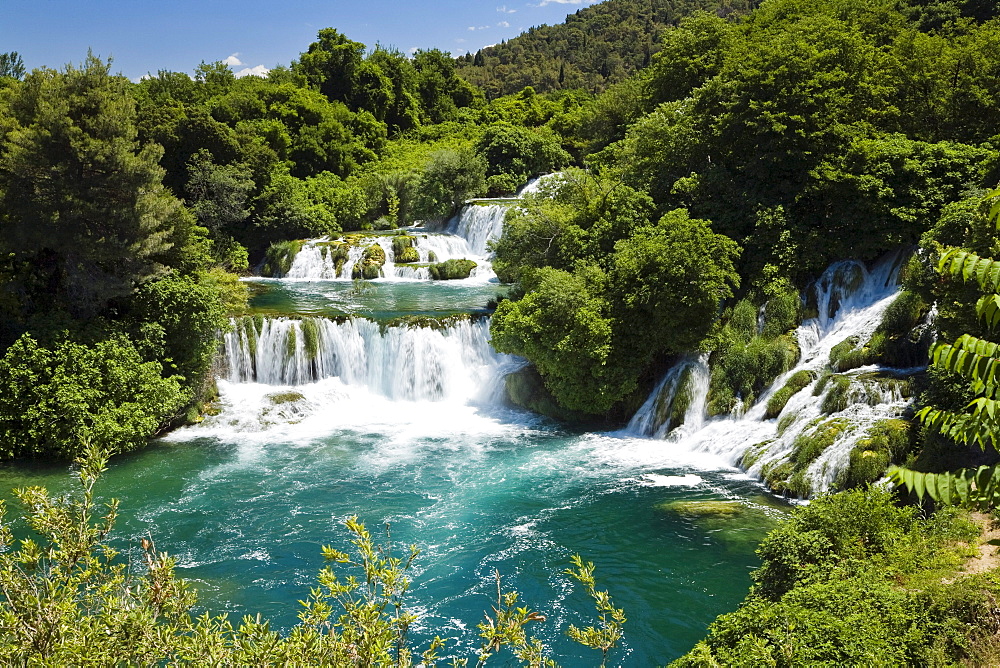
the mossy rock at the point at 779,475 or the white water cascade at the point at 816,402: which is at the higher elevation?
the white water cascade at the point at 816,402

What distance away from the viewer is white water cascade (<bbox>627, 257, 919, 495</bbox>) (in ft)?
47.4

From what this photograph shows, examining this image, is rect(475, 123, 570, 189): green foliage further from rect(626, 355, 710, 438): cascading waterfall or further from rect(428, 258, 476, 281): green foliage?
rect(626, 355, 710, 438): cascading waterfall

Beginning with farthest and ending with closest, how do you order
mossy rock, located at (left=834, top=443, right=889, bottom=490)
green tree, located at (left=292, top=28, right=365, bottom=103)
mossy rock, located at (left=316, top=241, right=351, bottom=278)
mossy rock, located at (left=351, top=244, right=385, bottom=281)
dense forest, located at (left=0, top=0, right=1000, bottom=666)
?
green tree, located at (left=292, top=28, right=365, bottom=103), mossy rock, located at (left=316, top=241, right=351, bottom=278), mossy rock, located at (left=351, top=244, right=385, bottom=281), mossy rock, located at (left=834, top=443, right=889, bottom=490), dense forest, located at (left=0, top=0, right=1000, bottom=666)

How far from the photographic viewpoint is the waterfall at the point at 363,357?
→ 2216 centimetres

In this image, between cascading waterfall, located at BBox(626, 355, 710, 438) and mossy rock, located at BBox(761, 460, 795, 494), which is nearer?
mossy rock, located at BBox(761, 460, 795, 494)

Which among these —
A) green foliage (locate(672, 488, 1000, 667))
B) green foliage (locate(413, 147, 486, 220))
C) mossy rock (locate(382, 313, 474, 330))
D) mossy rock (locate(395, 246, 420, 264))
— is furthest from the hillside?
green foliage (locate(672, 488, 1000, 667))

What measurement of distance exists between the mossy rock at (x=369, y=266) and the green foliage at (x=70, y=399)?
1583 centimetres

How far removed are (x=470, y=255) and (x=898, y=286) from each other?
21.9 meters

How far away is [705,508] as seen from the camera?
14.2m

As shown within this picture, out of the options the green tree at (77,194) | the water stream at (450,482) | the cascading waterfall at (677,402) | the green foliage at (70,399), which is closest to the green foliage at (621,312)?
the cascading waterfall at (677,402)

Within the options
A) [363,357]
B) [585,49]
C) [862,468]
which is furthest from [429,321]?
[585,49]

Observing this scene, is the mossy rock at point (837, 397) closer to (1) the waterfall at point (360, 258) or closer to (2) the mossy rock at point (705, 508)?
(2) the mossy rock at point (705, 508)

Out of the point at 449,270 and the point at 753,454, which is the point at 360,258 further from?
the point at 753,454

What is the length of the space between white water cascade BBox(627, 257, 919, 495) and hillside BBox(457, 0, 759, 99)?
229 feet
